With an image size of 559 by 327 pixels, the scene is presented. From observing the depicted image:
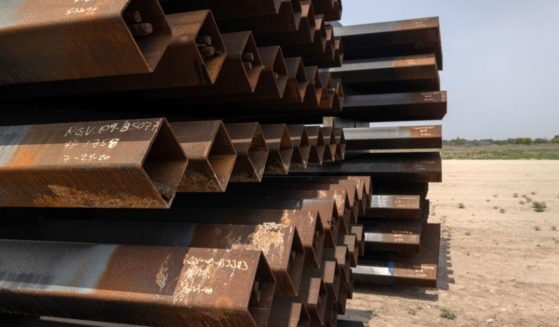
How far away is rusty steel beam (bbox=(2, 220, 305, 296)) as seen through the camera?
168 centimetres

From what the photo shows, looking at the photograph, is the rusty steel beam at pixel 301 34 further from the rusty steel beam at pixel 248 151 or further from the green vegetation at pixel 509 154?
the green vegetation at pixel 509 154

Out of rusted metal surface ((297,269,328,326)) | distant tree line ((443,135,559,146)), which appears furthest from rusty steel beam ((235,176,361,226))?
distant tree line ((443,135,559,146))

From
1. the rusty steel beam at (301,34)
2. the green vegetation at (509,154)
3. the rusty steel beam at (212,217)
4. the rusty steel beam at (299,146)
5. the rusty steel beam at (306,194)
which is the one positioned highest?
the rusty steel beam at (301,34)

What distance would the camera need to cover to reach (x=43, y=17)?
122 cm

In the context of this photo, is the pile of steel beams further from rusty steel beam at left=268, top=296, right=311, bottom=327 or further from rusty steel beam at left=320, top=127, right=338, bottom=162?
rusty steel beam at left=320, top=127, right=338, bottom=162

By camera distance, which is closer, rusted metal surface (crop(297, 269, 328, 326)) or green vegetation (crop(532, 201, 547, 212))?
rusted metal surface (crop(297, 269, 328, 326))

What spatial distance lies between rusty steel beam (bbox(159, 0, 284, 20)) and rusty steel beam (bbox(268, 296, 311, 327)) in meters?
1.37

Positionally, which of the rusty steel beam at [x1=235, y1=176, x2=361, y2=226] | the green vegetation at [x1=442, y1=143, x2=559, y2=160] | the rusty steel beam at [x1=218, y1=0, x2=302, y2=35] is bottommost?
the green vegetation at [x1=442, y1=143, x2=559, y2=160]

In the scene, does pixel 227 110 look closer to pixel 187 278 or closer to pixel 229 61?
pixel 229 61

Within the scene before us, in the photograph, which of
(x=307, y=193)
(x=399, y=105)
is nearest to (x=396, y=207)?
(x=399, y=105)

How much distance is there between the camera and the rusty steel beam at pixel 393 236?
4.93 metres

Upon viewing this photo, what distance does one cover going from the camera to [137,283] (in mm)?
1360

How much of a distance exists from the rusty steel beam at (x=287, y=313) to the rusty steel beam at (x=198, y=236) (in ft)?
0.60

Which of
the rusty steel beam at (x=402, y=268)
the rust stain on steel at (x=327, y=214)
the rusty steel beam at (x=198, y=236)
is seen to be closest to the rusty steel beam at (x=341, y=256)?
the rust stain on steel at (x=327, y=214)
